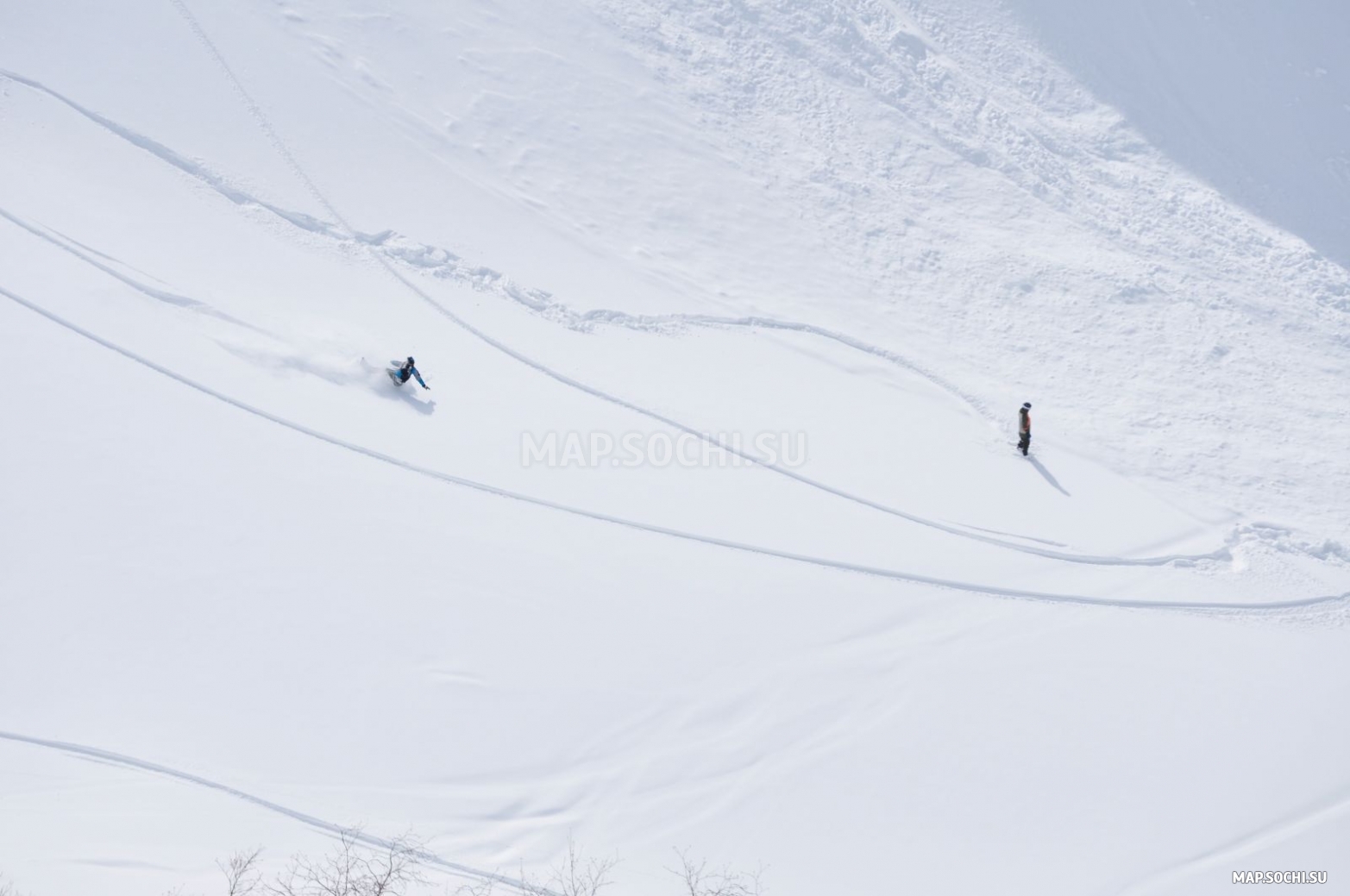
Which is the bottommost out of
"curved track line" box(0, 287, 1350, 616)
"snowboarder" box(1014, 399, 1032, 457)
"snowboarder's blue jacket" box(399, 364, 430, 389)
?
"curved track line" box(0, 287, 1350, 616)

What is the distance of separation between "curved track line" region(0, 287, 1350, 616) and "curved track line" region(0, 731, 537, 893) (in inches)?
213

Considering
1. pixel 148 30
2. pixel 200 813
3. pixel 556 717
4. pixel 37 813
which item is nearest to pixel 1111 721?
pixel 556 717

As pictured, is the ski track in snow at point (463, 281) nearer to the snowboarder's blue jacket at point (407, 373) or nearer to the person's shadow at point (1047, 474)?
the person's shadow at point (1047, 474)

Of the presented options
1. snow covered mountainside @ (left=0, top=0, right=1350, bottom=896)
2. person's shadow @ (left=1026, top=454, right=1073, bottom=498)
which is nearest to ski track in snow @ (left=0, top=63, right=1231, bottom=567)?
snow covered mountainside @ (left=0, top=0, right=1350, bottom=896)

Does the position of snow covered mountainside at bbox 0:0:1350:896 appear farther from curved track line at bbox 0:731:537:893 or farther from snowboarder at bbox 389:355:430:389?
snowboarder at bbox 389:355:430:389

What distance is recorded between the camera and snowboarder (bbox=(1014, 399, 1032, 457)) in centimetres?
1709

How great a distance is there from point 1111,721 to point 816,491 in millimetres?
5501

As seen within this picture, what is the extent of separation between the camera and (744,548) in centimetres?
1512

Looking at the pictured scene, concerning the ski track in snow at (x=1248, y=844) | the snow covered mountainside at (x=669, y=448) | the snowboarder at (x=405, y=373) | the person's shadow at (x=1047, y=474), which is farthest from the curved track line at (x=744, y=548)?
the ski track in snow at (x=1248, y=844)

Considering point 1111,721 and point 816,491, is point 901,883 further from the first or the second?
point 816,491

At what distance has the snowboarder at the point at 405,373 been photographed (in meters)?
16.1

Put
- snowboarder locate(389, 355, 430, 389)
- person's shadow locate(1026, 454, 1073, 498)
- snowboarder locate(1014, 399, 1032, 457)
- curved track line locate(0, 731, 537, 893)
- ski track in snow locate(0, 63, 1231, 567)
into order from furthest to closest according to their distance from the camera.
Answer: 1. ski track in snow locate(0, 63, 1231, 567)
2. snowboarder locate(1014, 399, 1032, 457)
3. person's shadow locate(1026, 454, 1073, 498)
4. snowboarder locate(389, 355, 430, 389)
5. curved track line locate(0, 731, 537, 893)

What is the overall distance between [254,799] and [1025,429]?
1326 centimetres

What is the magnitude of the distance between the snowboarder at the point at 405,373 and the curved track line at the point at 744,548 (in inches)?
56.1
